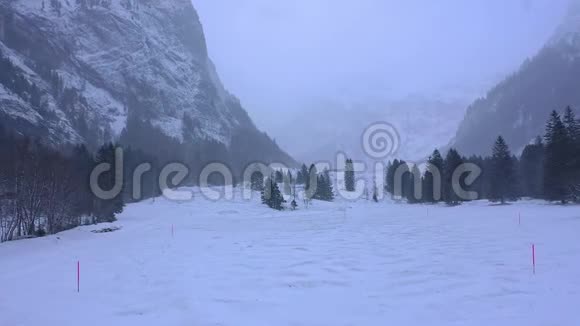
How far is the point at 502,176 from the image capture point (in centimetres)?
5947

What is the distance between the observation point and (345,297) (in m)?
10.6

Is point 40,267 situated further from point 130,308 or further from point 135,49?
point 135,49

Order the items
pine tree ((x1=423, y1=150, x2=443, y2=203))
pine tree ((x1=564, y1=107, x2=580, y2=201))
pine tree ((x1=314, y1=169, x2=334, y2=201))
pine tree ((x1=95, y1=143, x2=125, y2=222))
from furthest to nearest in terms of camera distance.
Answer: pine tree ((x1=314, y1=169, x2=334, y2=201)), pine tree ((x1=423, y1=150, x2=443, y2=203)), pine tree ((x1=95, y1=143, x2=125, y2=222)), pine tree ((x1=564, y1=107, x2=580, y2=201))

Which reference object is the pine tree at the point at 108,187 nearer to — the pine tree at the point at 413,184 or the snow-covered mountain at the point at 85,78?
the pine tree at the point at 413,184

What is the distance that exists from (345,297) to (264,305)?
250 cm

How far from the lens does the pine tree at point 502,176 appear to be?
5897 centimetres

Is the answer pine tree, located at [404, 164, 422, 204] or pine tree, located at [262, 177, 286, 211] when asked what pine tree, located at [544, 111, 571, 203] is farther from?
pine tree, located at [262, 177, 286, 211]

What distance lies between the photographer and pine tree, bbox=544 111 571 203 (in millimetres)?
43875

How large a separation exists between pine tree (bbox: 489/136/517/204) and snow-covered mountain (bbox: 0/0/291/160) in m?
122

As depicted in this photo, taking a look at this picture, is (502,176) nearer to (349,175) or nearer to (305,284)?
(349,175)

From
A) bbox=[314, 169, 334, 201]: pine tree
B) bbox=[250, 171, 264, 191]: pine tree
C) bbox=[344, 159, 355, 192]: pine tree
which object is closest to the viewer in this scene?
bbox=[314, 169, 334, 201]: pine tree

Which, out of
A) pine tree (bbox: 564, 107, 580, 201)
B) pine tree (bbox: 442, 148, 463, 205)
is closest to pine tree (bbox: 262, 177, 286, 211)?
pine tree (bbox: 442, 148, 463, 205)

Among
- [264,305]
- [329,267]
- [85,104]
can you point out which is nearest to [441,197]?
[329,267]

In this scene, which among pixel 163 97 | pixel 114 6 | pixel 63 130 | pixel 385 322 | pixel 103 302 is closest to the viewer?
pixel 385 322
